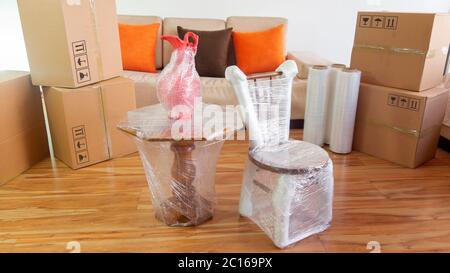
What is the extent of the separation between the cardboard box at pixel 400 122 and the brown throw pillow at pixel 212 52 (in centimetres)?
116

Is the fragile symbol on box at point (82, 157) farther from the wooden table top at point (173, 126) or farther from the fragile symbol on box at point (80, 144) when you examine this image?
the wooden table top at point (173, 126)

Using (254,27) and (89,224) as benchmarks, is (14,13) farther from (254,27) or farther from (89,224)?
(89,224)

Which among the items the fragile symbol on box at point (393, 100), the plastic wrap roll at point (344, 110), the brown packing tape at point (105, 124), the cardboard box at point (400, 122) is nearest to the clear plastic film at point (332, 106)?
the plastic wrap roll at point (344, 110)

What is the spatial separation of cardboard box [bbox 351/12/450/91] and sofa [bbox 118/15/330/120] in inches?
18.6

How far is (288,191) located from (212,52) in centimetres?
181

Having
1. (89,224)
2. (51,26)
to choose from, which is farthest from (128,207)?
(51,26)

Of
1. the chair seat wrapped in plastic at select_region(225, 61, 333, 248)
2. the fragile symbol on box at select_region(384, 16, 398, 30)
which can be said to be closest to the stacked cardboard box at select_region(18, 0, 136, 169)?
the chair seat wrapped in plastic at select_region(225, 61, 333, 248)

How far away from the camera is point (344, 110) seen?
2.54 meters

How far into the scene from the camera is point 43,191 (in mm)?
2141

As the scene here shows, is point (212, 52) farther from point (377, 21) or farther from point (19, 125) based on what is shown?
point (19, 125)

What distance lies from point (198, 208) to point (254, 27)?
6.53 ft

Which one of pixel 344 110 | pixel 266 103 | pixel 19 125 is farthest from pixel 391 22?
pixel 19 125

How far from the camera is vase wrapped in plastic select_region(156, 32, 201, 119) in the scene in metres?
1.58

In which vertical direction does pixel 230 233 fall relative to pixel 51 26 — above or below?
below
